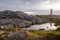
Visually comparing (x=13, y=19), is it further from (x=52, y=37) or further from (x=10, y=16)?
(x=52, y=37)

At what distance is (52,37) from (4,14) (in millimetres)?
23161

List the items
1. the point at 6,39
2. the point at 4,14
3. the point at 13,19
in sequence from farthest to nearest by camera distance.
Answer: the point at 4,14 < the point at 13,19 < the point at 6,39

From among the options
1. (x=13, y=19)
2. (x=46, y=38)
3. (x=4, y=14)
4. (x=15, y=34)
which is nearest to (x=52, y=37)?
(x=46, y=38)

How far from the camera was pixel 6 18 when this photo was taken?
39.8m

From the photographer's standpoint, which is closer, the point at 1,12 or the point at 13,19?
the point at 13,19

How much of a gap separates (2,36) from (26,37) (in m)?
2.67

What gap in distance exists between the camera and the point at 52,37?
19484 millimetres

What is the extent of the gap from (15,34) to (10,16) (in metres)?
20.9

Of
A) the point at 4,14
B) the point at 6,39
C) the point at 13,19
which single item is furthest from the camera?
the point at 4,14

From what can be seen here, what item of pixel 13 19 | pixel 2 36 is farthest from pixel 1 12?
pixel 2 36

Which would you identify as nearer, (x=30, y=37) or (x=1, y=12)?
(x=30, y=37)

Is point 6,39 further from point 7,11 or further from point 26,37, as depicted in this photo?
point 7,11

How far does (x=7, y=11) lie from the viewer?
41969mm

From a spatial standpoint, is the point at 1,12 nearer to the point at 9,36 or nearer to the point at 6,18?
the point at 6,18
